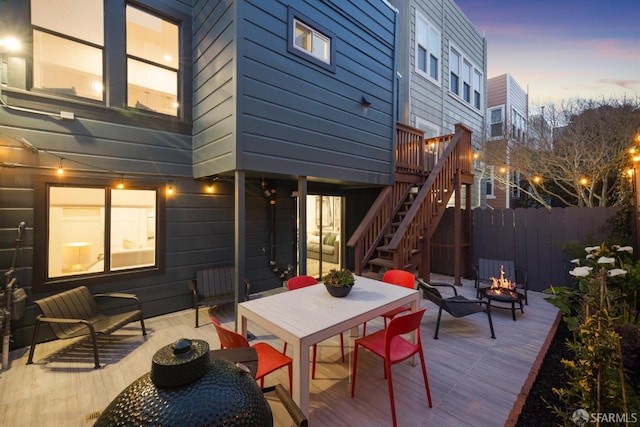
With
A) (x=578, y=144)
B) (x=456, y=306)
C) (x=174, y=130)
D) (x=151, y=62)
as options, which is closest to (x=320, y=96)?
(x=174, y=130)

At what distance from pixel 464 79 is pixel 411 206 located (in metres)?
7.68

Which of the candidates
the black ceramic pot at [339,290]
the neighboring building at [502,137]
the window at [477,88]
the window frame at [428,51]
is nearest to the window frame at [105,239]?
the black ceramic pot at [339,290]

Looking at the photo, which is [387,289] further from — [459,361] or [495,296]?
[495,296]

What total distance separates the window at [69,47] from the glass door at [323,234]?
14.2ft

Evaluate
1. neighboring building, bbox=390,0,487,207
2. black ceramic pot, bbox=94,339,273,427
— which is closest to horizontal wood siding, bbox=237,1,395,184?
neighboring building, bbox=390,0,487,207

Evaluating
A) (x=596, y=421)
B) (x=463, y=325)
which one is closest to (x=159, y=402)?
(x=596, y=421)

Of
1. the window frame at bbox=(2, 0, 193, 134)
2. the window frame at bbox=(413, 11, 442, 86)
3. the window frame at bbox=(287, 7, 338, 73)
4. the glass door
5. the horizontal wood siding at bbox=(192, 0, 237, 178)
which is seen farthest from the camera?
the window frame at bbox=(413, 11, 442, 86)

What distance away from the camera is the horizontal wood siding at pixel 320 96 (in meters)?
3.93

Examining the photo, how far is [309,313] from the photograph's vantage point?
2613 mm

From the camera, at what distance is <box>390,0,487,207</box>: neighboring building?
8188mm

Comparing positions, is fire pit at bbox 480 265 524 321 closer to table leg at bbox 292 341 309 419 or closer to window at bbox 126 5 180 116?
table leg at bbox 292 341 309 419

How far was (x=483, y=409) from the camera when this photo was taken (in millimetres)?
2520

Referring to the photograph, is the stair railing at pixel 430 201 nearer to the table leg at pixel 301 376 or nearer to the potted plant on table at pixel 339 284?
the potted plant on table at pixel 339 284

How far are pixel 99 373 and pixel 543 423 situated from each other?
14.0 ft
